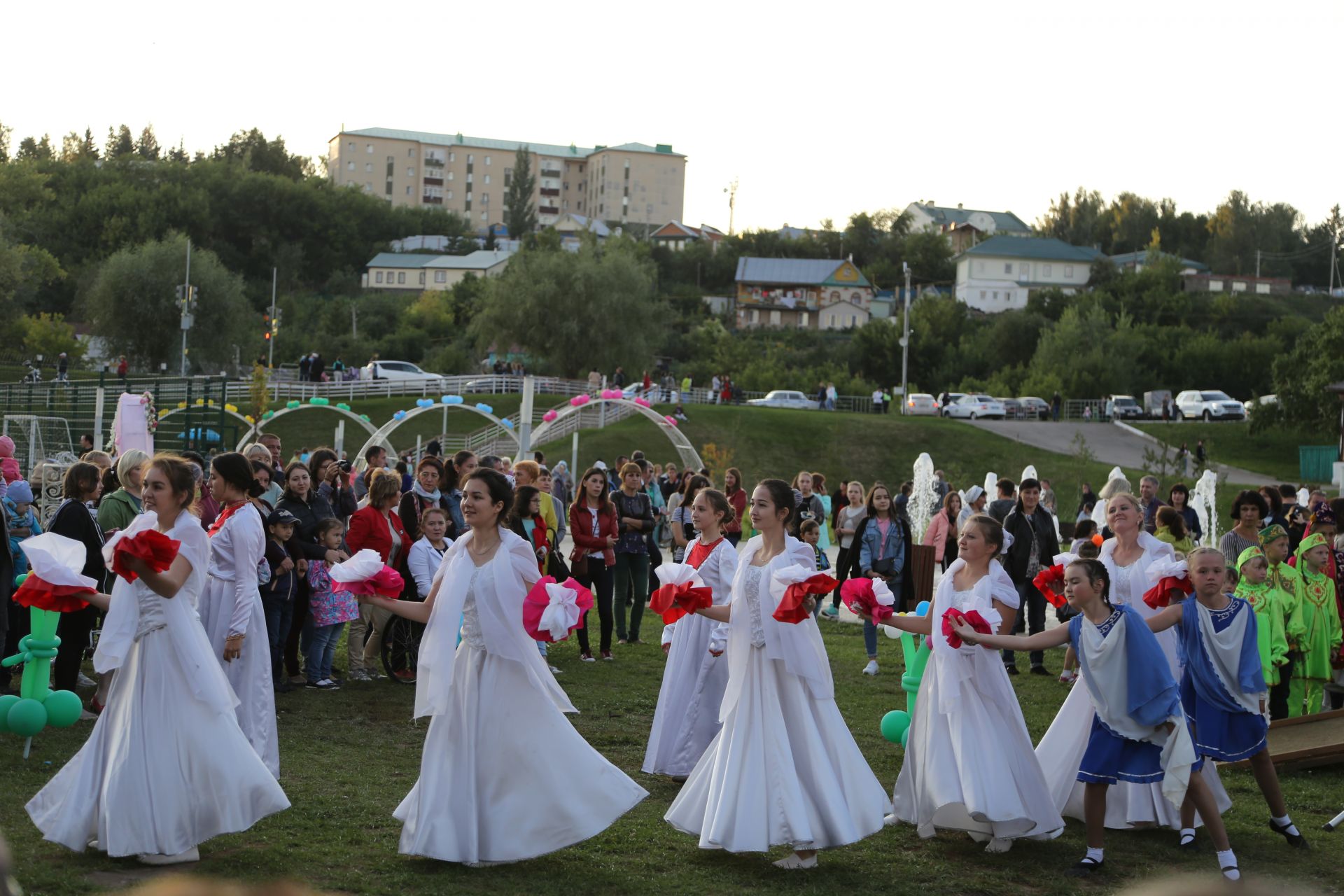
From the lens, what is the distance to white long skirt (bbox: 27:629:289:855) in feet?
19.0

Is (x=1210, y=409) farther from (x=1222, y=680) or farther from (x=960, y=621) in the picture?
(x=960, y=621)

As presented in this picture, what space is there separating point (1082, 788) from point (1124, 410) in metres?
56.3

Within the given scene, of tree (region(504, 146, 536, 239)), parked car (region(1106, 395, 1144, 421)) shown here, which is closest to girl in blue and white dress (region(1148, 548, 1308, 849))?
parked car (region(1106, 395, 1144, 421))

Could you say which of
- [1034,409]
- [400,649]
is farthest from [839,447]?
[400,649]

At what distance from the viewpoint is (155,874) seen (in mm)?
5723

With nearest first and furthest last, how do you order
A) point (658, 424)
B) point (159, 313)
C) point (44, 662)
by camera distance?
point (44, 662) < point (658, 424) < point (159, 313)

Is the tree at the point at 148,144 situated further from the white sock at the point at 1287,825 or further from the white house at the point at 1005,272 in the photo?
the white sock at the point at 1287,825

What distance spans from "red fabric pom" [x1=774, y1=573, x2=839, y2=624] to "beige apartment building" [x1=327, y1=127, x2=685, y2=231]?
133513 millimetres

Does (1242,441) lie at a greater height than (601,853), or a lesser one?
greater

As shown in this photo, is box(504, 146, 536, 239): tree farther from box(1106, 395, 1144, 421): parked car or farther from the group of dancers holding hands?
the group of dancers holding hands

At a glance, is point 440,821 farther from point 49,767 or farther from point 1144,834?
point 1144,834

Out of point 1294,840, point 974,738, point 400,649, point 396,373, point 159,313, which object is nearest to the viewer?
point 974,738

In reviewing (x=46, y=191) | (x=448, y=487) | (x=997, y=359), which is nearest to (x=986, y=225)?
(x=997, y=359)

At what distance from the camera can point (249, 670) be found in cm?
756
